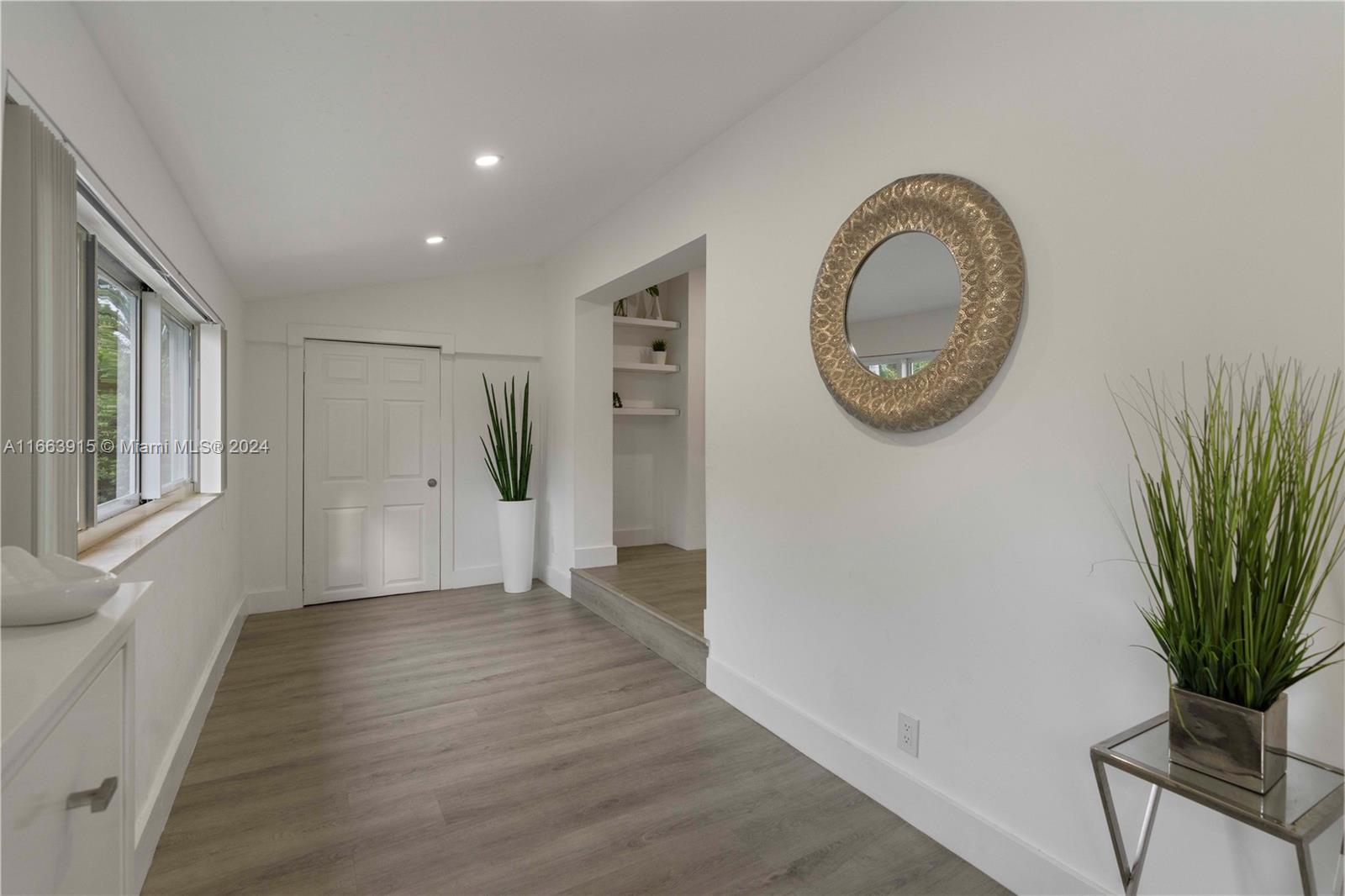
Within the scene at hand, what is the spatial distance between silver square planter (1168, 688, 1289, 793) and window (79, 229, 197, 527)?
238 cm

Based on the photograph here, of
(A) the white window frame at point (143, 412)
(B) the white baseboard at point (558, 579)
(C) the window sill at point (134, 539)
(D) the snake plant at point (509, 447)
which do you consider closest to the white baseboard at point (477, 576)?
(B) the white baseboard at point (558, 579)

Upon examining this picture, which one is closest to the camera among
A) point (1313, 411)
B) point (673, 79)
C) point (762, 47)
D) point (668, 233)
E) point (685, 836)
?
point (1313, 411)

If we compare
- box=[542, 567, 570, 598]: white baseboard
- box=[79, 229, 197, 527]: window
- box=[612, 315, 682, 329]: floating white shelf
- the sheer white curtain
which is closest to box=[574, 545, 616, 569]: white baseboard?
box=[542, 567, 570, 598]: white baseboard

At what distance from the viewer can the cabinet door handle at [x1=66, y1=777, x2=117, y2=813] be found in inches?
30.8

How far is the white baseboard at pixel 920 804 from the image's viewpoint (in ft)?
5.75

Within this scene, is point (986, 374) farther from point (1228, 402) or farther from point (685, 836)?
point (685, 836)

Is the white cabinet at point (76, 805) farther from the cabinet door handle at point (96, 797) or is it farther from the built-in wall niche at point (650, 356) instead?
the built-in wall niche at point (650, 356)

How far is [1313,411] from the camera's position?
4.27ft

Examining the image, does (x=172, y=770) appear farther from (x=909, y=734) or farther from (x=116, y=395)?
(x=909, y=734)

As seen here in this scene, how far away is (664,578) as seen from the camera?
4555 mm

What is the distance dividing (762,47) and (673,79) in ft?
1.13

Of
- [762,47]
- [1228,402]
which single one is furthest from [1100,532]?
[762,47]

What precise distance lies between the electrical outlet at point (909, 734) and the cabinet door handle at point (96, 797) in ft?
6.48

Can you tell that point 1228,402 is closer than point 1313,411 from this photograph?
No
